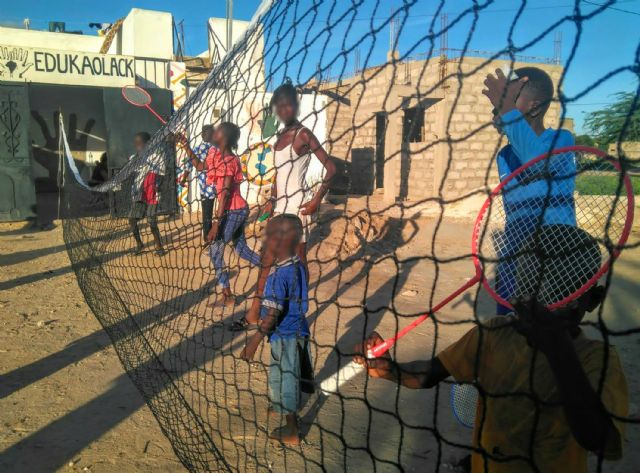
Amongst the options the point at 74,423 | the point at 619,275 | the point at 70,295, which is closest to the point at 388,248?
the point at 619,275

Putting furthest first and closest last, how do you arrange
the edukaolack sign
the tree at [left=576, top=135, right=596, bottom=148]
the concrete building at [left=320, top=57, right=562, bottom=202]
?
the concrete building at [left=320, top=57, right=562, bottom=202] → the edukaolack sign → the tree at [left=576, top=135, right=596, bottom=148]

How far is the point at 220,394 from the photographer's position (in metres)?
2.75

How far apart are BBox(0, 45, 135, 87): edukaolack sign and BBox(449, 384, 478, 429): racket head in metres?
8.83

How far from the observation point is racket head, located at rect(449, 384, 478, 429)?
2.03 metres

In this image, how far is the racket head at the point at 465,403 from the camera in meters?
2.03

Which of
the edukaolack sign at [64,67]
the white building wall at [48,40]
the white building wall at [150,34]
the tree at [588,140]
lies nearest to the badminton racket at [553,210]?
the tree at [588,140]

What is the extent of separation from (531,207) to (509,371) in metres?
0.43

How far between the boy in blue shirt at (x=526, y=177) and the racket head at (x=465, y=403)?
742 mm

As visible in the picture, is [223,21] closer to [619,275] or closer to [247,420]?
[619,275]

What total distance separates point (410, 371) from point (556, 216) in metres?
0.60

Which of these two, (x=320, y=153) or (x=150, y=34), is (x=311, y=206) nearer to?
(x=320, y=153)

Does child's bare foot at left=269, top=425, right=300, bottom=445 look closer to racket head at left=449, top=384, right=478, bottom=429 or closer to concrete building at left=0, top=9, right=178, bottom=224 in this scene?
racket head at left=449, top=384, right=478, bottom=429

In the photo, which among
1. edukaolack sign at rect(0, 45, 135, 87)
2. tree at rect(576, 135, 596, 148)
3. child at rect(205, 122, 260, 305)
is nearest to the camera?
tree at rect(576, 135, 596, 148)

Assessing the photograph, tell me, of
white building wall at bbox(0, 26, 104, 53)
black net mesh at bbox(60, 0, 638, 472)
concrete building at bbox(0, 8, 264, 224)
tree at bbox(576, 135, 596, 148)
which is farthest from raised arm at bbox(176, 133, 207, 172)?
white building wall at bbox(0, 26, 104, 53)
